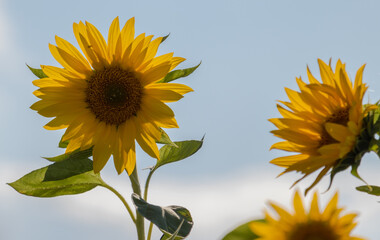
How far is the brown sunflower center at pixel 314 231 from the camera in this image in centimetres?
106

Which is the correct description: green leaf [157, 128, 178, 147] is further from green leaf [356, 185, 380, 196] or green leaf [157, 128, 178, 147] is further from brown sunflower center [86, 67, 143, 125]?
green leaf [356, 185, 380, 196]

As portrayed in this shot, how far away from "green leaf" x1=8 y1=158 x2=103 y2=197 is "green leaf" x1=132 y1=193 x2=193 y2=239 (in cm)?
25

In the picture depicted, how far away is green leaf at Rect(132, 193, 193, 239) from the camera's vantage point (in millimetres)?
1595

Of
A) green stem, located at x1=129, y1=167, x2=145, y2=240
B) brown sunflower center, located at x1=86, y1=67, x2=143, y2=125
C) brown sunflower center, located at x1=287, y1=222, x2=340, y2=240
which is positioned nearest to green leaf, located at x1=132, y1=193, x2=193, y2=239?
green stem, located at x1=129, y1=167, x2=145, y2=240

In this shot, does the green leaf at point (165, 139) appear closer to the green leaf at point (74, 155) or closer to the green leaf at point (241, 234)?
the green leaf at point (74, 155)

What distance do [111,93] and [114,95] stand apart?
0.04ft

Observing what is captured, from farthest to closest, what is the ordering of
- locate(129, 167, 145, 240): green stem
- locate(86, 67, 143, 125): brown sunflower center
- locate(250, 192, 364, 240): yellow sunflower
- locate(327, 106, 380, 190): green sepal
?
locate(86, 67, 143, 125): brown sunflower center < locate(129, 167, 145, 240): green stem < locate(327, 106, 380, 190): green sepal < locate(250, 192, 364, 240): yellow sunflower

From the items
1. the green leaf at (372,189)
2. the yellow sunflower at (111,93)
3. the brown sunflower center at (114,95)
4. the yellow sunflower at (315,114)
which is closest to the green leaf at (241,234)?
the yellow sunflower at (315,114)

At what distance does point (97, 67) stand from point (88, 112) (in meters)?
0.18

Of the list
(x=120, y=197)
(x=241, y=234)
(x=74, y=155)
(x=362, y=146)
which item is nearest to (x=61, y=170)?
(x=74, y=155)

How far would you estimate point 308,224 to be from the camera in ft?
3.49

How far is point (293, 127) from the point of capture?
1.57 meters

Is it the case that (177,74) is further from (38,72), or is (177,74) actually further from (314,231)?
(314,231)

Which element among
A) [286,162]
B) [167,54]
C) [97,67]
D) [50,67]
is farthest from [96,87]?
[286,162]
